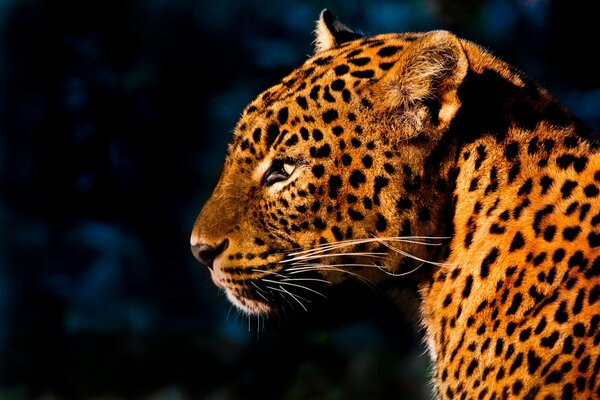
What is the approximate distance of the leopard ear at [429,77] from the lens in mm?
3730

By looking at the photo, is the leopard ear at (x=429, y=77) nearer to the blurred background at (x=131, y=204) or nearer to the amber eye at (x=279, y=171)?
the amber eye at (x=279, y=171)

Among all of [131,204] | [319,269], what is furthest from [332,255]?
[131,204]

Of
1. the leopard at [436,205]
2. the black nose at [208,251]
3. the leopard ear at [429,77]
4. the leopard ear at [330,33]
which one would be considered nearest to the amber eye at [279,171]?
the leopard at [436,205]

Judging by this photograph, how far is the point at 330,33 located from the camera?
4.66 m

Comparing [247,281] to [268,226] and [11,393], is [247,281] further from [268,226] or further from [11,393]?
[11,393]

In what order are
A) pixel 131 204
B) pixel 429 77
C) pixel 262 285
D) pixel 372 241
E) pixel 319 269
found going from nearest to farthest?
pixel 429 77 < pixel 372 241 < pixel 319 269 < pixel 262 285 < pixel 131 204

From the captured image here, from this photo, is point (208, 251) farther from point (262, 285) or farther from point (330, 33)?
point (330, 33)

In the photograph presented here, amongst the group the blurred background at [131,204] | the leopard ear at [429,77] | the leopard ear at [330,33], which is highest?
the leopard ear at [330,33]

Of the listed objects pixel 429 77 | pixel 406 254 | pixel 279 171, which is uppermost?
pixel 429 77

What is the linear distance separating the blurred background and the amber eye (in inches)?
159

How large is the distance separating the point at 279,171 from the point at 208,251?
0.47m

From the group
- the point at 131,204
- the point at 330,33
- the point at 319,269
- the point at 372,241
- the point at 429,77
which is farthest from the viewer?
the point at 131,204

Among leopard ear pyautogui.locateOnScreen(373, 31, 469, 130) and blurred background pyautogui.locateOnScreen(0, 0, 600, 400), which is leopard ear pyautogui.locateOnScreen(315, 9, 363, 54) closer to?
leopard ear pyautogui.locateOnScreen(373, 31, 469, 130)

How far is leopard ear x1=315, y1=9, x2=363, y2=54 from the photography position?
4.62 meters
